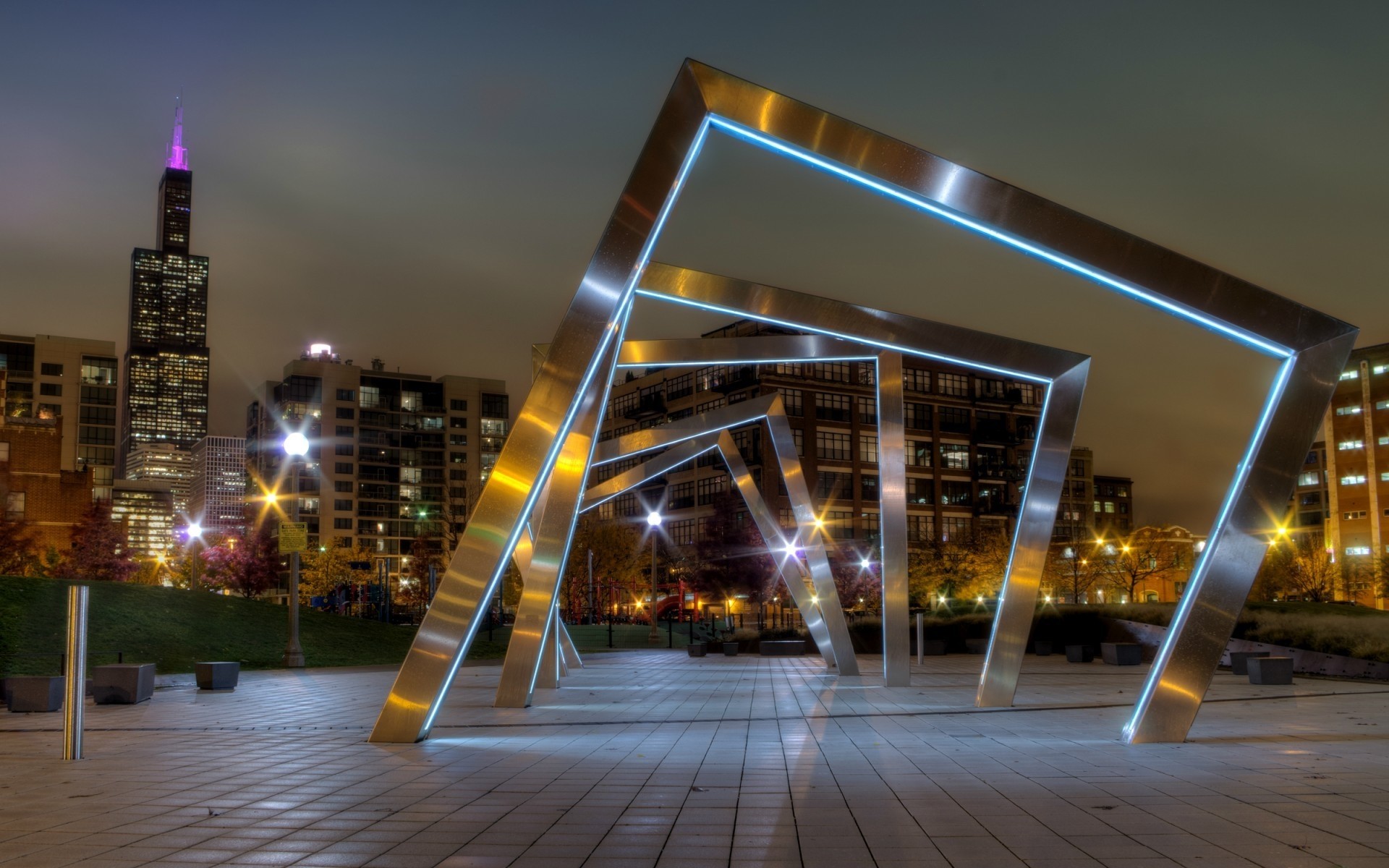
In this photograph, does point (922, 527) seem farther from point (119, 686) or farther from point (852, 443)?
point (119, 686)

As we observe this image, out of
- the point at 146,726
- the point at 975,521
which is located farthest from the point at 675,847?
the point at 975,521

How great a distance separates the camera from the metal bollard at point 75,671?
1087cm

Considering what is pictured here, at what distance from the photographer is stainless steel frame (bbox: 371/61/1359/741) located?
11.1 meters

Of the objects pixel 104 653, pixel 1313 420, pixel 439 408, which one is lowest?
pixel 104 653

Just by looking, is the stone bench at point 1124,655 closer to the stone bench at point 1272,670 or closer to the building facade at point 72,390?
the stone bench at point 1272,670

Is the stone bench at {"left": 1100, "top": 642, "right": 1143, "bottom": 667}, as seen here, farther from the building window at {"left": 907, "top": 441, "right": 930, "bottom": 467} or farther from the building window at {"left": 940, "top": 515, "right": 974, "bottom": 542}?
the building window at {"left": 907, "top": 441, "right": 930, "bottom": 467}

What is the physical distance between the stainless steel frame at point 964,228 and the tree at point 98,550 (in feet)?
249

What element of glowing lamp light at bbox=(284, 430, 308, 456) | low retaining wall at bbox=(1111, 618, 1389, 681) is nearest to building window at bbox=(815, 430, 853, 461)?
low retaining wall at bbox=(1111, 618, 1389, 681)

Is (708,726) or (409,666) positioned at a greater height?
(409,666)

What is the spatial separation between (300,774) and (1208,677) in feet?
31.2

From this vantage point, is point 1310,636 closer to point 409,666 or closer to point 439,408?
point 409,666

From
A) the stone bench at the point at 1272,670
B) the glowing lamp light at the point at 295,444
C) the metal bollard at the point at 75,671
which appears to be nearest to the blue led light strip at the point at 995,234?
the metal bollard at the point at 75,671

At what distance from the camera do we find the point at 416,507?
497 feet

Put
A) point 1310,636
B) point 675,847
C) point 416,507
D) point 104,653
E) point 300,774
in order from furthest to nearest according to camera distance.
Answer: point 416,507 < point 104,653 < point 1310,636 < point 300,774 < point 675,847
